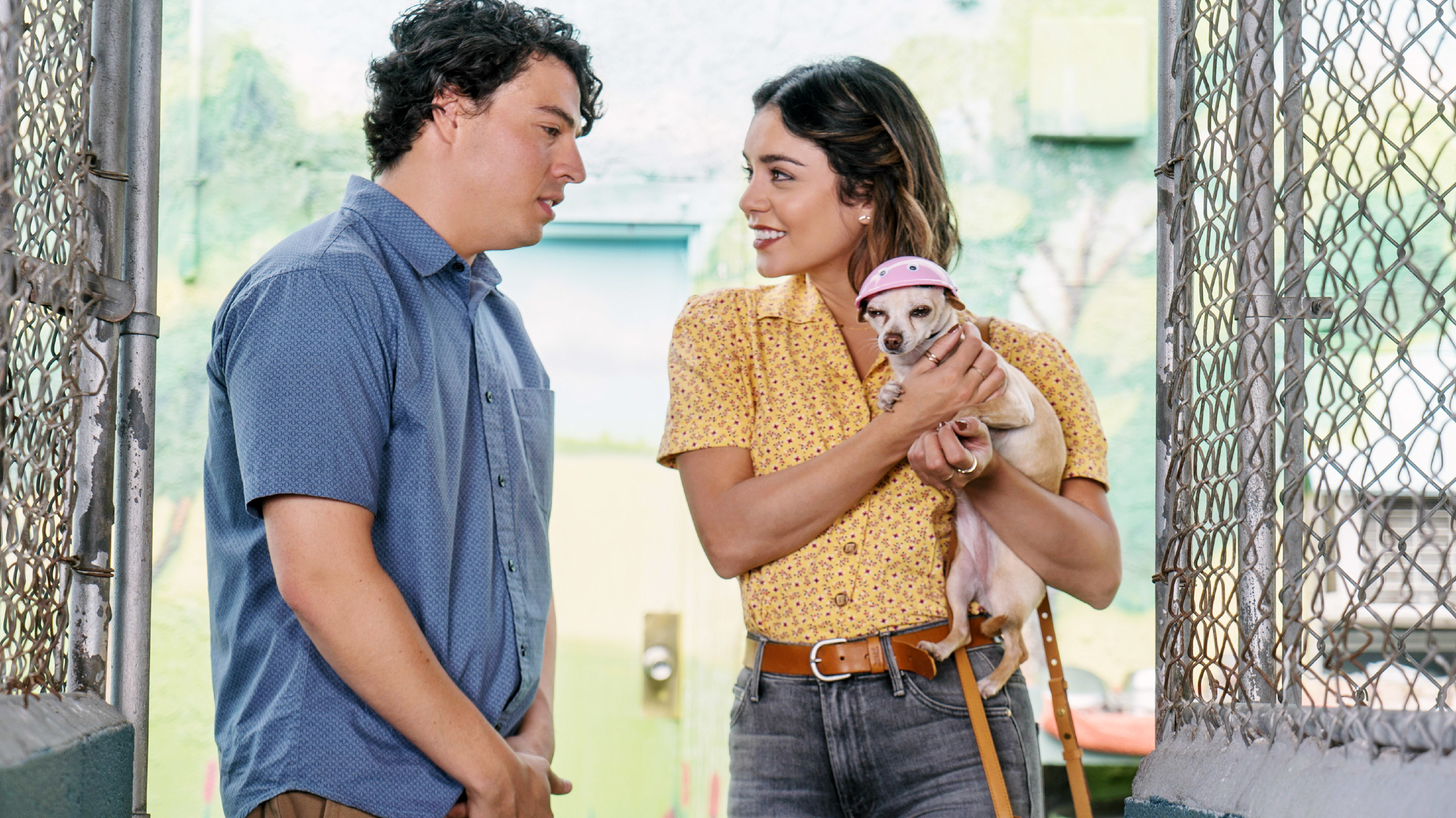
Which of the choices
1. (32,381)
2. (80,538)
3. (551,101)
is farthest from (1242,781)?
(32,381)

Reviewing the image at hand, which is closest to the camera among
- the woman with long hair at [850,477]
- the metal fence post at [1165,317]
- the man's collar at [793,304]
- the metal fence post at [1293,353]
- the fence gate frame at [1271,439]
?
the fence gate frame at [1271,439]

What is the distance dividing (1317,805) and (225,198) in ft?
12.2

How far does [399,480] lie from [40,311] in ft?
1.44

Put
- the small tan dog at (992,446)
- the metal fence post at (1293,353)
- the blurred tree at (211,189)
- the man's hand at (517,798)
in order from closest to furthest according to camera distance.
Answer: the metal fence post at (1293,353) → the man's hand at (517,798) → the small tan dog at (992,446) → the blurred tree at (211,189)

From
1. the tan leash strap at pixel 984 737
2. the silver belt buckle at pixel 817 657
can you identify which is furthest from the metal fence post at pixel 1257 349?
the silver belt buckle at pixel 817 657

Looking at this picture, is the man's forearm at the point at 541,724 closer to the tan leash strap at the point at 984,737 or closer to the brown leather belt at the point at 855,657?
the brown leather belt at the point at 855,657

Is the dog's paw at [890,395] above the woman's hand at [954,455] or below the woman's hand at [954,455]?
above

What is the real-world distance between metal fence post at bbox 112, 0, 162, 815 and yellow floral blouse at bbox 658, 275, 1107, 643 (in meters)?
0.71

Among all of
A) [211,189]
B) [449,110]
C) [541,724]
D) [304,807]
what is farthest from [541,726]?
[211,189]

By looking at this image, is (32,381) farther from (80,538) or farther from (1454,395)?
(1454,395)

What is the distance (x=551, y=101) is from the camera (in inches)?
66.5

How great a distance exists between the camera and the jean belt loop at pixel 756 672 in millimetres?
1646

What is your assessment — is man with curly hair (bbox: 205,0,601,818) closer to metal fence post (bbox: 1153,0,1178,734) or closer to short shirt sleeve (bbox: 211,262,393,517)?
short shirt sleeve (bbox: 211,262,393,517)

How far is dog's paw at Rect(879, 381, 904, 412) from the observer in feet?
5.69
